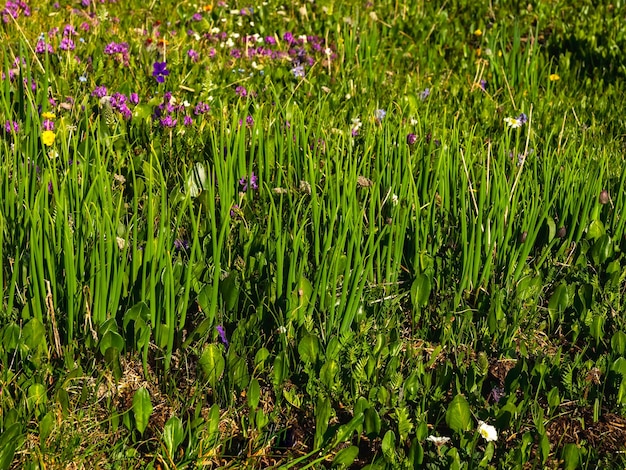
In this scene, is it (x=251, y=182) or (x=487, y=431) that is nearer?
(x=487, y=431)

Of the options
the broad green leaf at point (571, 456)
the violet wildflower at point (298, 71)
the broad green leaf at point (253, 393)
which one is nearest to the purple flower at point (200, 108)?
the violet wildflower at point (298, 71)

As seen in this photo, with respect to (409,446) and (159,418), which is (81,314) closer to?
(159,418)

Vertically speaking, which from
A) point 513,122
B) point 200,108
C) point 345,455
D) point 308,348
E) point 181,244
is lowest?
Answer: point 345,455

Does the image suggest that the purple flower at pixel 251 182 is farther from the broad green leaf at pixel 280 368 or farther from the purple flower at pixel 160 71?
the purple flower at pixel 160 71

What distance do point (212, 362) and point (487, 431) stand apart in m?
0.77

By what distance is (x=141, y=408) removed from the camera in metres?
2.16

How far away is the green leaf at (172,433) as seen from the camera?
2.09 metres

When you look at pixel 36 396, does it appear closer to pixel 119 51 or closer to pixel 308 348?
pixel 308 348

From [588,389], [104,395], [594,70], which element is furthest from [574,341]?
[594,70]

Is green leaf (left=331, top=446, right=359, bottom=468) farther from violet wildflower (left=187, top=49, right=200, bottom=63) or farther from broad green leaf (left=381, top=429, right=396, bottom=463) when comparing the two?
violet wildflower (left=187, top=49, right=200, bottom=63)

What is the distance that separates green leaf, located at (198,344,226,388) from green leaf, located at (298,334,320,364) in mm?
227

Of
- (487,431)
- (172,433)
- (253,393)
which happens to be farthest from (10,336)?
(487,431)

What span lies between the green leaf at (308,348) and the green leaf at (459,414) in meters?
0.41

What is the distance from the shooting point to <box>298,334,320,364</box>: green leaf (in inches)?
92.4
